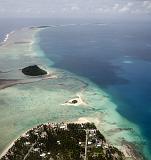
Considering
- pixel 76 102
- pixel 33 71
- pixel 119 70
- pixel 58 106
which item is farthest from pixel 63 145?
pixel 119 70

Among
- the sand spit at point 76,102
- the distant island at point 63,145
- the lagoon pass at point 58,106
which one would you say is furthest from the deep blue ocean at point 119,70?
the distant island at point 63,145

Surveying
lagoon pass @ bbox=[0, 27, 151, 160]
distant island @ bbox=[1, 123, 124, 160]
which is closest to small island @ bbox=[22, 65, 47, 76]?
lagoon pass @ bbox=[0, 27, 151, 160]

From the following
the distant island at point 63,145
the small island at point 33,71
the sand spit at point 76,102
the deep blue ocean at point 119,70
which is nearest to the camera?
the distant island at point 63,145

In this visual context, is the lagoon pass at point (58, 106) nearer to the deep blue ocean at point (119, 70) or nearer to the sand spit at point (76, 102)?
the sand spit at point (76, 102)

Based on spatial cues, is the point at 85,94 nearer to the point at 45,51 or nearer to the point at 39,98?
the point at 39,98

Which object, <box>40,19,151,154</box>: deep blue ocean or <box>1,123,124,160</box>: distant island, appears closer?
<box>1,123,124,160</box>: distant island

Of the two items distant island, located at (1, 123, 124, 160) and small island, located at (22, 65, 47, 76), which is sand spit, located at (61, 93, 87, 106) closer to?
distant island, located at (1, 123, 124, 160)
